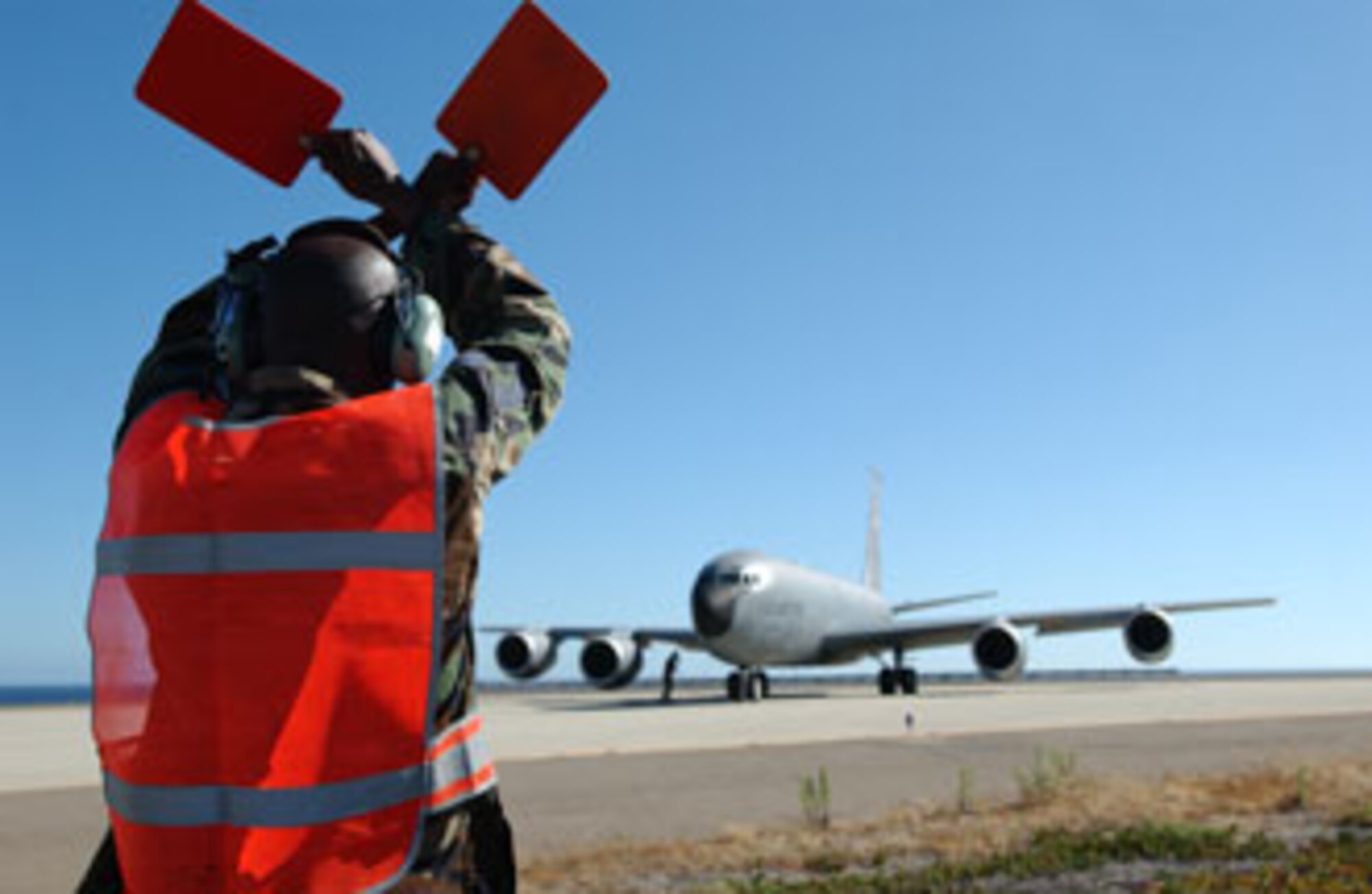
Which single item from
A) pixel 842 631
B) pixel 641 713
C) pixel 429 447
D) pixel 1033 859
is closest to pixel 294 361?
pixel 429 447

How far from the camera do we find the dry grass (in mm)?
5344

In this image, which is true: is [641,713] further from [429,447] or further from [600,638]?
[429,447]

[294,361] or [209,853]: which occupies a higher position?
[294,361]

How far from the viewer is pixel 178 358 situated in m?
1.53

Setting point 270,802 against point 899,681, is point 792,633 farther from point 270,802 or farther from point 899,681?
point 270,802

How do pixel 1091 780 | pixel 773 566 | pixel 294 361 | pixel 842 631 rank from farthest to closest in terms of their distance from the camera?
pixel 842 631 < pixel 773 566 < pixel 1091 780 < pixel 294 361

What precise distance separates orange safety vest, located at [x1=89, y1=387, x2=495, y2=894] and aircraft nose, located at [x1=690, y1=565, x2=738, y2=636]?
70.3 ft

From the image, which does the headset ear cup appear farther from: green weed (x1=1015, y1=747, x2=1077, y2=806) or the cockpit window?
the cockpit window

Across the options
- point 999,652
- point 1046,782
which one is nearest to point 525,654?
point 999,652

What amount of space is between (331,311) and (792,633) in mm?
24256

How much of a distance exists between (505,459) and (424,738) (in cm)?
39

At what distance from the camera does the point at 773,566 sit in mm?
24188

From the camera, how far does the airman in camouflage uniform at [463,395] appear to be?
4.52 feet

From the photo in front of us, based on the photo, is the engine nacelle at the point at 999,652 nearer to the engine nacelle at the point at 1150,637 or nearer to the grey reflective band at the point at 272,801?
the engine nacelle at the point at 1150,637
